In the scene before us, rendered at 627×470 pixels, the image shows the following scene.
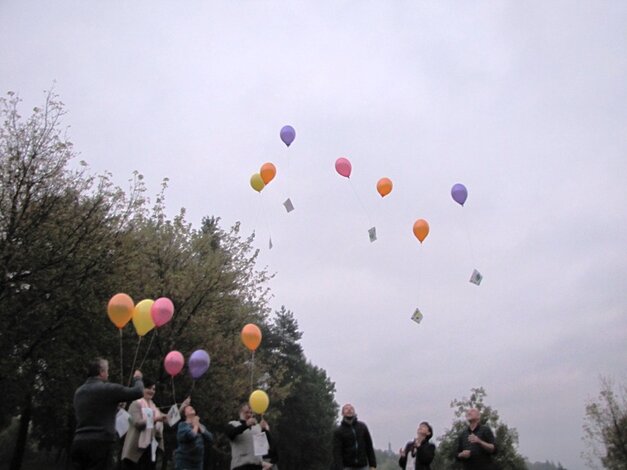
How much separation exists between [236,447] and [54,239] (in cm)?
1289

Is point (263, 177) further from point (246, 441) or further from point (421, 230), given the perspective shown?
point (246, 441)

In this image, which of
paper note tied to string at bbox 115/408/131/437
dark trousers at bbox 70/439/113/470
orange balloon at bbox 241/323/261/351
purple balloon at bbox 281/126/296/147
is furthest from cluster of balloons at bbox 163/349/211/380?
purple balloon at bbox 281/126/296/147

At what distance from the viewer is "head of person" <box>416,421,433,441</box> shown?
996 cm

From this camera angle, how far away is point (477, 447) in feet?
29.1

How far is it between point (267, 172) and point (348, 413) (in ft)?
27.9

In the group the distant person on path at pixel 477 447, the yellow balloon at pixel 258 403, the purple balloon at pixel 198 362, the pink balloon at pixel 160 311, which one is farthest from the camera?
the purple balloon at pixel 198 362

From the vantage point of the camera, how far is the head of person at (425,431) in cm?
996

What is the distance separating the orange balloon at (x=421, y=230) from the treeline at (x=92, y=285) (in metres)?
9.35

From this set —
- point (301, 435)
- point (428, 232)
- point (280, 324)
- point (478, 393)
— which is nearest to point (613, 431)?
point (478, 393)

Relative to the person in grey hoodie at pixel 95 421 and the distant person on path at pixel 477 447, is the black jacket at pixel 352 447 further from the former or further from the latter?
the person in grey hoodie at pixel 95 421

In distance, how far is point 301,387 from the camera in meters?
51.4

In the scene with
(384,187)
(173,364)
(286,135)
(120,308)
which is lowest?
(173,364)

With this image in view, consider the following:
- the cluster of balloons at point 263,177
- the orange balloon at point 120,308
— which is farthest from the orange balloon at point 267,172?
the orange balloon at point 120,308

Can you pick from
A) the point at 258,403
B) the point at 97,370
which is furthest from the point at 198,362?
the point at 97,370
